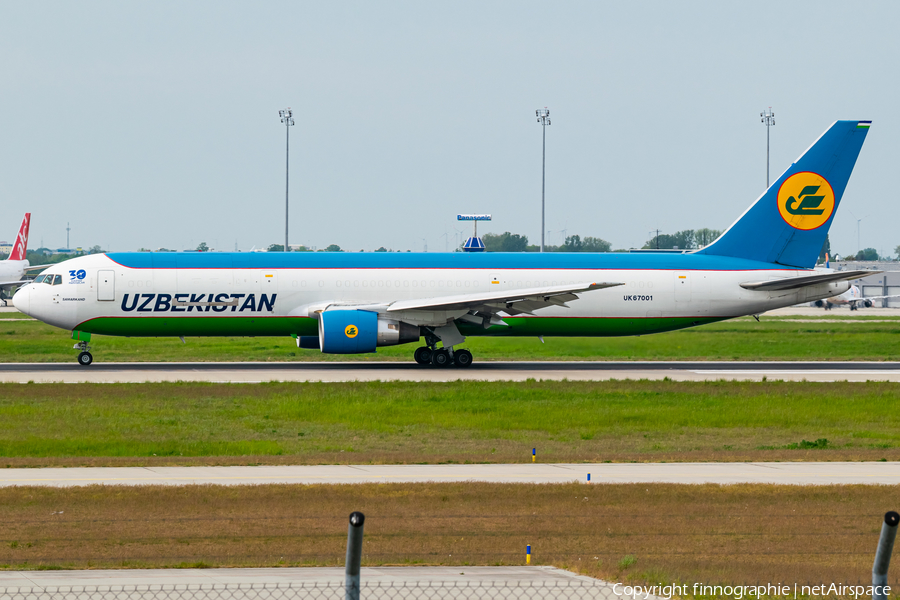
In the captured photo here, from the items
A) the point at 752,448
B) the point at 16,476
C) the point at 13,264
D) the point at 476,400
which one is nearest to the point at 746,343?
the point at 476,400

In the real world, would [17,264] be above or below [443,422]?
above

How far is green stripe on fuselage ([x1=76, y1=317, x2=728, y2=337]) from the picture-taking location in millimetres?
40156

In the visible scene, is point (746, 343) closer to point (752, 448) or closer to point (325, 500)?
point (752, 448)

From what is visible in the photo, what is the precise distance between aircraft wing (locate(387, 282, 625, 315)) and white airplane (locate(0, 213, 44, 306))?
7726cm

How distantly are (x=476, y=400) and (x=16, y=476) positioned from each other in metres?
15.0

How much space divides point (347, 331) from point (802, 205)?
799 inches

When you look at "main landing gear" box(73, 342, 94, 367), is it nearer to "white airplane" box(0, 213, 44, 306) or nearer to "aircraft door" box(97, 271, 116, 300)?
"aircraft door" box(97, 271, 116, 300)

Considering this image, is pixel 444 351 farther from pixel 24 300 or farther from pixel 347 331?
Answer: pixel 24 300

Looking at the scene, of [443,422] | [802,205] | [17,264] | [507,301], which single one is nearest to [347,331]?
[507,301]

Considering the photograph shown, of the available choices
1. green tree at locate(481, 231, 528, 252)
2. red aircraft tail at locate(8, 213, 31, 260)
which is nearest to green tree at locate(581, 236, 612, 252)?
green tree at locate(481, 231, 528, 252)

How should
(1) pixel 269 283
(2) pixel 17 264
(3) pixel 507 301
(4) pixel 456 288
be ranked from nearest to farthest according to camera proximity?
(3) pixel 507 301, (1) pixel 269 283, (4) pixel 456 288, (2) pixel 17 264

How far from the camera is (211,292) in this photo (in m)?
40.1

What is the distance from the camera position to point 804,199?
144 ft

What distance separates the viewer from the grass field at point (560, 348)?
45.5m
